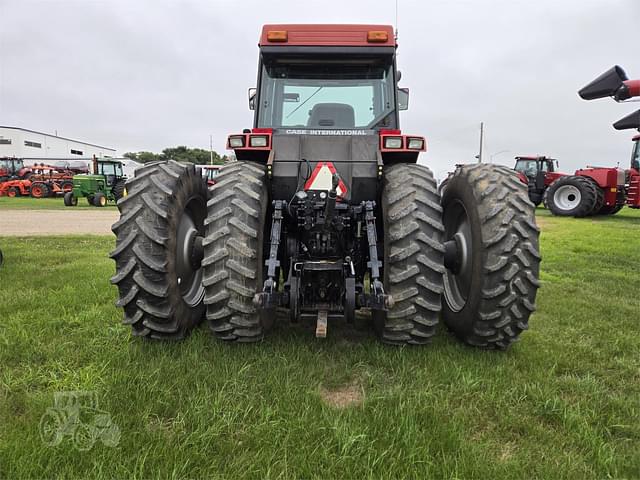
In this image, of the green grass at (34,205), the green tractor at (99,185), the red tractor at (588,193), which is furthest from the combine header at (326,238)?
the green tractor at (99,185)

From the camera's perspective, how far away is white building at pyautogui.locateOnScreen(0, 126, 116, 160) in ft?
197

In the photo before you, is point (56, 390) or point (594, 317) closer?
point (56, 390)

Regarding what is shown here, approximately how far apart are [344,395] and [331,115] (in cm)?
258

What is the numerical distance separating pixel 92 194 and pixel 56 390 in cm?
2301

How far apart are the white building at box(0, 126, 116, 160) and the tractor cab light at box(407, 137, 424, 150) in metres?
67.9

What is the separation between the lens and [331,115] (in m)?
4.09

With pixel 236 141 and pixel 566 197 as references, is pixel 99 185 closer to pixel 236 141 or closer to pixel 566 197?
pixel 566 197

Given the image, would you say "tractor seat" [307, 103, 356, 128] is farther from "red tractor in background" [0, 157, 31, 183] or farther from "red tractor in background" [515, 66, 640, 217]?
"red tractor in background" [0, 157, 31, 183]

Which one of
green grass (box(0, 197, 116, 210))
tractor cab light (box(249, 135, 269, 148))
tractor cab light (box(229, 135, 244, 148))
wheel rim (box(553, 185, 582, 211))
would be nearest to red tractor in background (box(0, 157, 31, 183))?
green grass (box(0, 197, 116, 210))

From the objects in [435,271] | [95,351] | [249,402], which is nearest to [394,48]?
[435,271]

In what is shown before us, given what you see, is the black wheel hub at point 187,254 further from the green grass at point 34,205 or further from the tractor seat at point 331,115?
the green grass at point 34,205

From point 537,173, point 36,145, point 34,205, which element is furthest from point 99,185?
point 36,145

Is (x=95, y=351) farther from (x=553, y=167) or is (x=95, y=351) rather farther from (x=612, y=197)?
(x=553, y=167)

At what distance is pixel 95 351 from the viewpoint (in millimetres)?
3135
